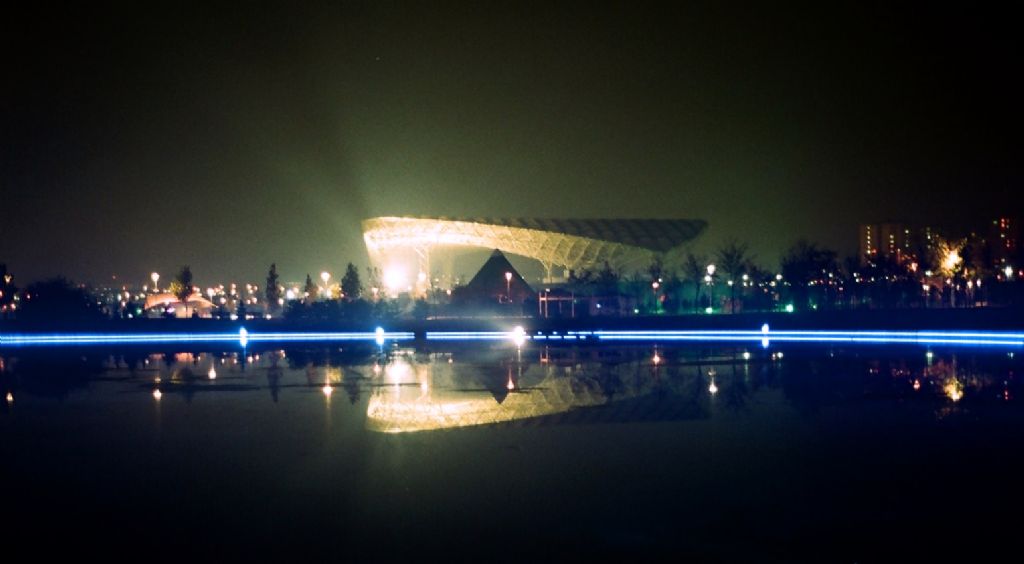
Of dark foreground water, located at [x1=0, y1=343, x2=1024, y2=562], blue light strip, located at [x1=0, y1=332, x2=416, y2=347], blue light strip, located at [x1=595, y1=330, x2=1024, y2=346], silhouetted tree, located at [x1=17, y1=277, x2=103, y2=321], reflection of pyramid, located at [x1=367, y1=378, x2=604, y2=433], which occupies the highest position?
silhouetted tree, located at [x1=17, y1=277, x2=103, y2=321]

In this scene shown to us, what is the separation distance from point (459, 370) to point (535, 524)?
15213 millimetres

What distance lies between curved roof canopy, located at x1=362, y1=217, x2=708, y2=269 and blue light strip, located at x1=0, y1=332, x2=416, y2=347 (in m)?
33.2

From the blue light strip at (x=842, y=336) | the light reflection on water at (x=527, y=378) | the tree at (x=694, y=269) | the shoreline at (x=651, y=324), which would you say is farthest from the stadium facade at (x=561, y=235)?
the light reflection on water at (x=527, y=378)

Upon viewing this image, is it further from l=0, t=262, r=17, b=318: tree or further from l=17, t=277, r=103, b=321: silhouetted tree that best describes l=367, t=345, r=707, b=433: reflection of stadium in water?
l=0, t=262, r=17, b=318: tree

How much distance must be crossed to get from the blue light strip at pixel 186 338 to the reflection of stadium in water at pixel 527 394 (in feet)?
60.0

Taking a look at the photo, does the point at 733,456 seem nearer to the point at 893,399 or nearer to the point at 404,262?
the point at 893,399

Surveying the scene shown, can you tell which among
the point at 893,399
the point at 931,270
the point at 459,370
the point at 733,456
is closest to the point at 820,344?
the point at 459,370

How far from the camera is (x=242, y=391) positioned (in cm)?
1881

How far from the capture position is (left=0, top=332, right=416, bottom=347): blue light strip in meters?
41.0

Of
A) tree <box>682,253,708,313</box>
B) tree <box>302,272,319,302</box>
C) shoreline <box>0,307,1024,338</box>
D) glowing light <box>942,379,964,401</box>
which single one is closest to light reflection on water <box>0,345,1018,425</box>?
glowing light <box>942,379,964,401</box>

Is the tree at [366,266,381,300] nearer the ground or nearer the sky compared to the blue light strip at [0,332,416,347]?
nearer the sky

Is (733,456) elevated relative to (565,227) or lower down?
lower down

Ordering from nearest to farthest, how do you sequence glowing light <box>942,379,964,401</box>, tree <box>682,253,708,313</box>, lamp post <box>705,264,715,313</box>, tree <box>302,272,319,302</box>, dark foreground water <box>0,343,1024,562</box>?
dark foreground water <box>0,343,1024,562</box>
glowing light <box>942,379,964,401</box>
lamp post <box>705,264,715,313</box>
tree <box>682,253,708,313</box>
tree <box>302,272,319,302</box>

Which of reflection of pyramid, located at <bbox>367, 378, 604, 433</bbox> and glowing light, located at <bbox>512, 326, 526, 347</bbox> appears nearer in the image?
reflection of pyramid, located at <bbox>367, 378, 604, 433</bbox>
